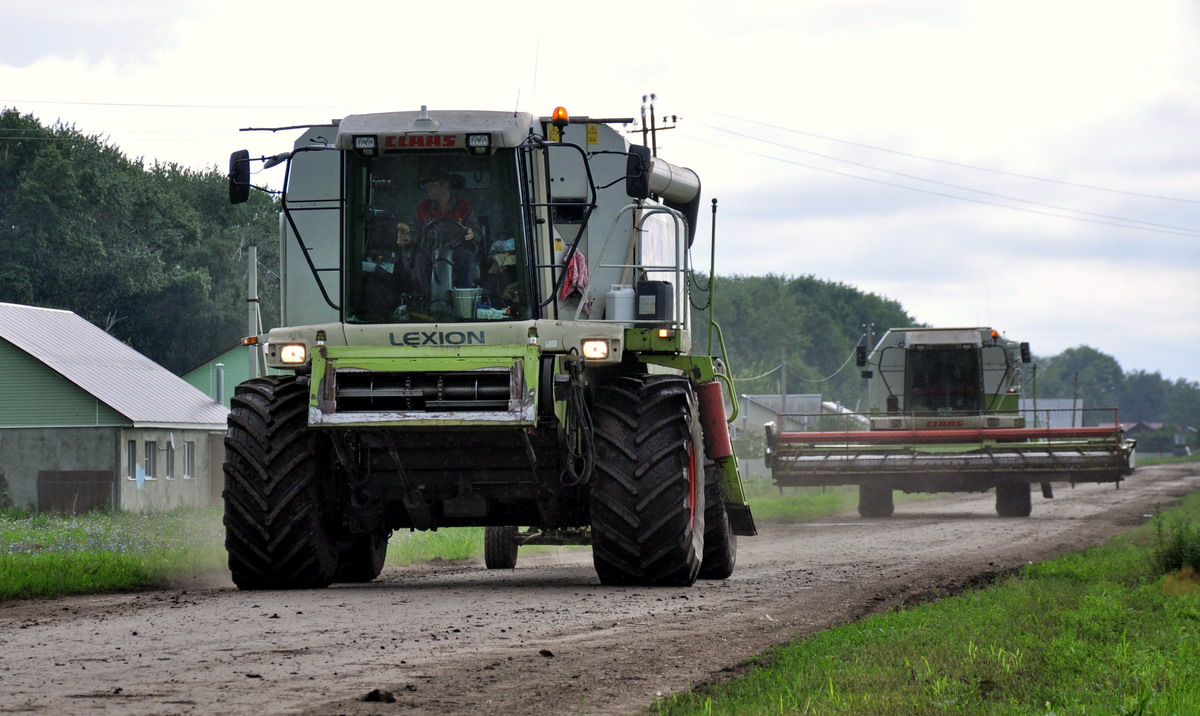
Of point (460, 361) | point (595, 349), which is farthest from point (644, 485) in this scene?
point (460, 361)

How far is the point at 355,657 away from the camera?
7777 mm

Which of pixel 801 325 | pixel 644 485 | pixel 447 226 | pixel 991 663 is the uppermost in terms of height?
pixel 801 325

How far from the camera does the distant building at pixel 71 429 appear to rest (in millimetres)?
45688

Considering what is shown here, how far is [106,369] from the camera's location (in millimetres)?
49125

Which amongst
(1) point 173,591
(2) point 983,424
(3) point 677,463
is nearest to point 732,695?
(3) point 677,463

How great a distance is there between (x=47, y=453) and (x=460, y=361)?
38.4 metres

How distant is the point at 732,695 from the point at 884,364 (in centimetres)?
2863

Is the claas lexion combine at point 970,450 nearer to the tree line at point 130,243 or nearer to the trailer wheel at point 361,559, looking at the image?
the trailer wheel at point 361,559

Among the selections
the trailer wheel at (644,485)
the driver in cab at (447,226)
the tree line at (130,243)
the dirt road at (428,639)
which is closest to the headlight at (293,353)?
the driver in cab at (447,226)

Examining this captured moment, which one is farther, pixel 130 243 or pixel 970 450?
pixel 130 243

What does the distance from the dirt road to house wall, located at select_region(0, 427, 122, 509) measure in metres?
32.4

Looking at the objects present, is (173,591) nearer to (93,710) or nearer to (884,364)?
(93,710)

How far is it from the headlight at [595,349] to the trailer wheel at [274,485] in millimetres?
2337

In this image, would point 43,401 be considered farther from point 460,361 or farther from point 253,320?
point 460,361
